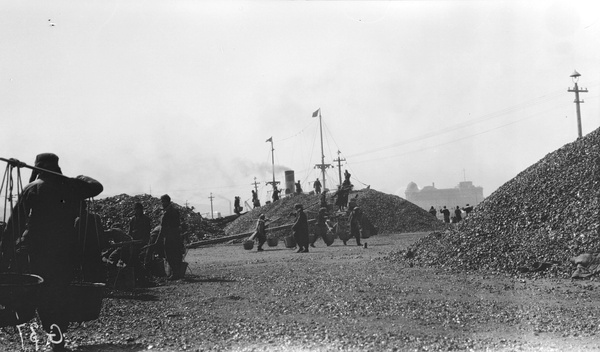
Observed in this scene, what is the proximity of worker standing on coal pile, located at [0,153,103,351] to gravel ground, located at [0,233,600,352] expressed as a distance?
69cm

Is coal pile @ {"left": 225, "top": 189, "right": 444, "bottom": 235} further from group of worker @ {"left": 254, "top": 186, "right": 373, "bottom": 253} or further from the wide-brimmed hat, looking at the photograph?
the wide-brimmed hat

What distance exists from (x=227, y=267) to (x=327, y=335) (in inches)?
433

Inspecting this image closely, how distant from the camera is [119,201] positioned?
35875 millimetres

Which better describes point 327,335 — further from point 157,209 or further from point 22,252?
point 157,209

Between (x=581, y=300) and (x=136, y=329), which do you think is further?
(x=581, y=300)

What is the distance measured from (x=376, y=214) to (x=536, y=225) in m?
25.2

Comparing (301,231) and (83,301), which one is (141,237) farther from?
(301,231)

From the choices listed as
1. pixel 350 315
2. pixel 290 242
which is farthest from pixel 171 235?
pixel 290 242

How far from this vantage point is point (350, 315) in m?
8.66

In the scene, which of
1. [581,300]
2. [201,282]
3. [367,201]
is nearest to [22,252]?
[201,282]

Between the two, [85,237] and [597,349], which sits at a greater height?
[85,237]

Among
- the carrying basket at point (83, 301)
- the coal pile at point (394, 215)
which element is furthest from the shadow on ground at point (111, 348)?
the coal pile at point (394, 215)

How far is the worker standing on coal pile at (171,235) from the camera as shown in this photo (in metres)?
13.9

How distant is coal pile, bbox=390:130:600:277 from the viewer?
13.1 metres
